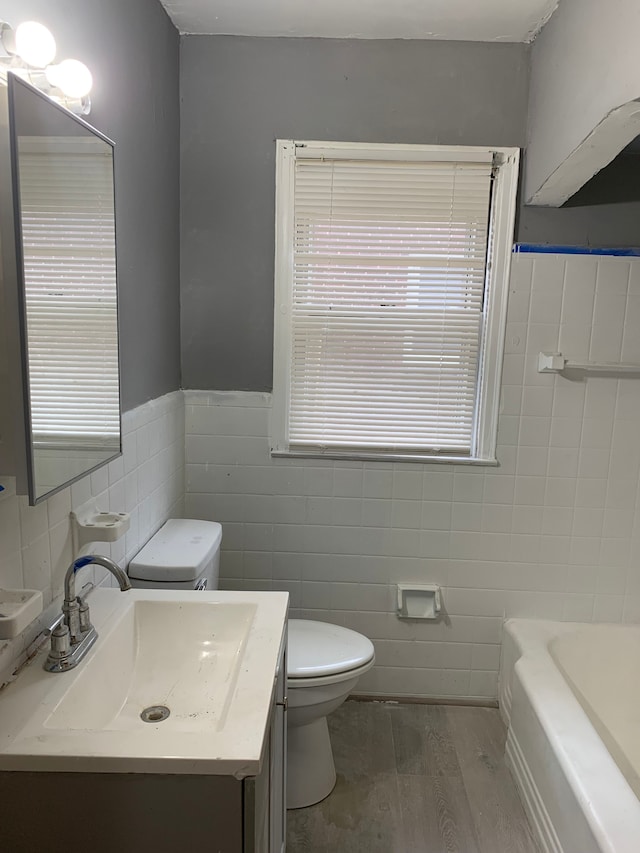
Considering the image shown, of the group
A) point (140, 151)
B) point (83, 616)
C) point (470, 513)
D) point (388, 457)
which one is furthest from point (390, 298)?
point (83, 616)

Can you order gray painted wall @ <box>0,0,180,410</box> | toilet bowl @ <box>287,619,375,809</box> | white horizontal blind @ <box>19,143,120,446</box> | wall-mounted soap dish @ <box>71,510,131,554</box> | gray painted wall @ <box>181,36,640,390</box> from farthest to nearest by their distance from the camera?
gray painted wall @ <box>181,36,640,390</box> → toilet bowl @ <box>287,619,375,809</box> → gray painted wall @ <box>0,0,180,410</box> → wall-mounted soap dish @ <box>71,510,131,554</box> → white horizontal blind @ <box>19,143,120,446</box>

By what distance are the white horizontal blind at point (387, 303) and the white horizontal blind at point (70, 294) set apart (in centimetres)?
97

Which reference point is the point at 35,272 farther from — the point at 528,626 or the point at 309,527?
the point at 528,626

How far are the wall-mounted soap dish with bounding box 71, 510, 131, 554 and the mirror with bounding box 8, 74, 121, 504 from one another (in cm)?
14

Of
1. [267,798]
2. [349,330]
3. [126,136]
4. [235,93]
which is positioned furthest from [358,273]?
[267,798]

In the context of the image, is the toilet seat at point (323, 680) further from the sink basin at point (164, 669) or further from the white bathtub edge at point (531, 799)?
the white bathtub edge at point (531, 799)

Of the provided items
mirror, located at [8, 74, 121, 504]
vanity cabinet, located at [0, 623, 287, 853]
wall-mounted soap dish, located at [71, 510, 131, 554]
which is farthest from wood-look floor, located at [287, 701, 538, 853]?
mirror, located at [8, 74, 121, 504]

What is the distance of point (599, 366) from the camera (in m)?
2.23

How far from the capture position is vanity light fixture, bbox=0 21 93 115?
3.36ft

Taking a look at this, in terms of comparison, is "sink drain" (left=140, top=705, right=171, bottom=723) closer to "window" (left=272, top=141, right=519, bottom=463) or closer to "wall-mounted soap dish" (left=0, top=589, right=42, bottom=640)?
"wall-mounted soap dish" (left=0, top=589, right=42, bottom=640)

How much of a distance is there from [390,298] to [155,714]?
1609 millimetres

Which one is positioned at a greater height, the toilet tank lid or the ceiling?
the ceiling

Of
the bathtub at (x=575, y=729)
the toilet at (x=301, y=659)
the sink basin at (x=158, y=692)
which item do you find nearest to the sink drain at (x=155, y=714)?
the sink basin at (x=158, y=692)

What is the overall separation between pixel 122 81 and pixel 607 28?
1259 mm
